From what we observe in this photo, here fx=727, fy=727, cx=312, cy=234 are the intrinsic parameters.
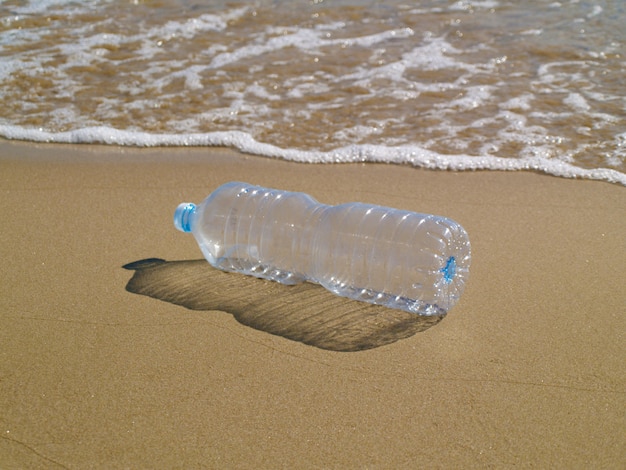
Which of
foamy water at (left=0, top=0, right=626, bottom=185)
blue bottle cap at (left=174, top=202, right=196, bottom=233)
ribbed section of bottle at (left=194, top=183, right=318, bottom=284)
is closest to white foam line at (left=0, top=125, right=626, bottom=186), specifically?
foamy water at (left=0, top=0, right=626, bottom=185)

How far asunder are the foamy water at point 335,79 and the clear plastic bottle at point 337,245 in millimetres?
965

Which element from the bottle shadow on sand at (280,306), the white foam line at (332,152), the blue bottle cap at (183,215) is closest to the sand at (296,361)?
the bottle shadow on sand at (280,306)

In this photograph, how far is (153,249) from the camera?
2875 mm

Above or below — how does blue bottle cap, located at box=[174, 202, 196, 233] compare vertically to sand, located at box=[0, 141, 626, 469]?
above

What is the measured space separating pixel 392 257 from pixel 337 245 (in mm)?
230

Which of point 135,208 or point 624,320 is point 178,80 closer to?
point 135,208

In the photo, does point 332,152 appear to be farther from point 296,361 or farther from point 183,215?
→ point 296,361

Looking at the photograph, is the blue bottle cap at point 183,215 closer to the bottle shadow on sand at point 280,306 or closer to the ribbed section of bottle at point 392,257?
the bottle shadow on sand at point 280,306

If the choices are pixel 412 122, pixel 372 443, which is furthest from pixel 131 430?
pixel 412 122

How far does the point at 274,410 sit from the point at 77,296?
0.93m

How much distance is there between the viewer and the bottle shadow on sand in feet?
7.65

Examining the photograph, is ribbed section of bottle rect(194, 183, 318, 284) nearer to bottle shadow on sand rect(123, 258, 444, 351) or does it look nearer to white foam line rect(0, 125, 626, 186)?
bottle shadow on sand rect(123, 258, 444, 351)

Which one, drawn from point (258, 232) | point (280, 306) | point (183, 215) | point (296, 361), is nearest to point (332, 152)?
point (258, 232)

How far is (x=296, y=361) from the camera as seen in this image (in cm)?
221
